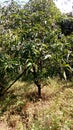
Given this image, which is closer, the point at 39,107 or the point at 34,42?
the point at 34,42

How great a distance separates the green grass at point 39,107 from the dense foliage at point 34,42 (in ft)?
1.30

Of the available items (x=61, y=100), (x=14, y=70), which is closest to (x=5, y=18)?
(x=14, y=70)

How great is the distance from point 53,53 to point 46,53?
15cm

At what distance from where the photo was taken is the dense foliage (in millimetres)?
5113

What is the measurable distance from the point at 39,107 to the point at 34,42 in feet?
4.63

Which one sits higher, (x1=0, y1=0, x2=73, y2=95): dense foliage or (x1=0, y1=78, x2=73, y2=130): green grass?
(x1=0, y1=0, x2=73, y2=95): dense foliage

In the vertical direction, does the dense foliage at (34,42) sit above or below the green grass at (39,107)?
above

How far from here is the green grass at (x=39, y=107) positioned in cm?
465

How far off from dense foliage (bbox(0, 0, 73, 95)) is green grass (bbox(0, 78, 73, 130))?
395mm

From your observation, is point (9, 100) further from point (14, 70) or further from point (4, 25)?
point (4, 25)

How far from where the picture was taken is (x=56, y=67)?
17.4ft

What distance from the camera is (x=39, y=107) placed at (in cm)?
536

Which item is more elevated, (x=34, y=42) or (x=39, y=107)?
(x=34, y=42)

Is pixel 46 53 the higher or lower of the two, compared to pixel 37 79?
higher
